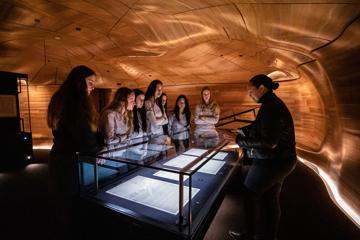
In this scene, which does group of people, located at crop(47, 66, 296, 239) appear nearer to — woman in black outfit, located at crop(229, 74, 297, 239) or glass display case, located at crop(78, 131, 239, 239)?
woman in black outfit, located at crop(229, 74, 297, 239)

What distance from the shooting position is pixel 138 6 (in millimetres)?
3045

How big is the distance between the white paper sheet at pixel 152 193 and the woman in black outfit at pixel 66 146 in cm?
43

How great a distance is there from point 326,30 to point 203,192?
8.63 feet

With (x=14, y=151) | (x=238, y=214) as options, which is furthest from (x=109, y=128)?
(x=14, y=151)

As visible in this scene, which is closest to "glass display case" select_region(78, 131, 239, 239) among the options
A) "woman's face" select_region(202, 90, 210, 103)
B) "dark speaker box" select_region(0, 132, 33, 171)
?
"woman's face" select_region(202, 90, 210, 103)

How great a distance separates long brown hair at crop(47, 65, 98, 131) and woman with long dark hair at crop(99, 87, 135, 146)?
0.57 meters

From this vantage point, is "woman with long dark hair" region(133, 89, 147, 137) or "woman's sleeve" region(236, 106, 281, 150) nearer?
"woman's sleeve" region(236, 106, 281, 150)

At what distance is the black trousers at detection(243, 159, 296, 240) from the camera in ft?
6.20

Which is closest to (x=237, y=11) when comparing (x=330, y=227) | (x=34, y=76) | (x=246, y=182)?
(x=246, y=182)

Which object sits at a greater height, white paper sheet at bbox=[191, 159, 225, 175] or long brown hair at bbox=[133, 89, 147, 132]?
long brown hair at bbox=[133, 89, 147, 132]

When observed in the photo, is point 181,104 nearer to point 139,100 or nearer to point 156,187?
point 139,100

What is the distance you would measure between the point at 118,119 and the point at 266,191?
2298 mm

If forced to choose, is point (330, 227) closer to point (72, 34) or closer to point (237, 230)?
point (237, 230)

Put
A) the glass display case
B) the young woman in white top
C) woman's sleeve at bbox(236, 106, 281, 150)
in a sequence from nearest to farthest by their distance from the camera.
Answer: the glass display case < woman's sleeve at bbox(236, 106, 281, 150) < the young woman in white top
